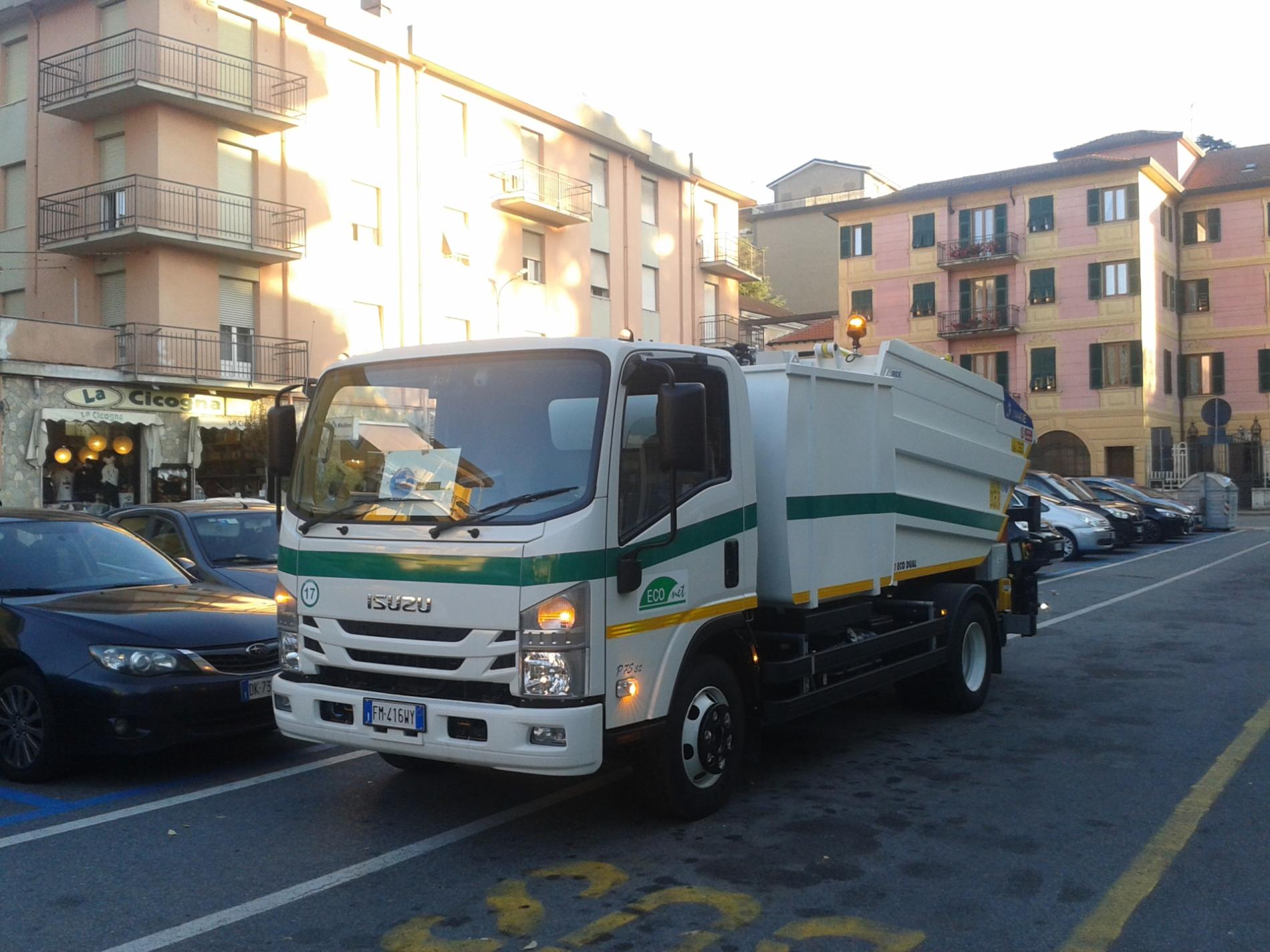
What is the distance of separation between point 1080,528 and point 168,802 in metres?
20.3

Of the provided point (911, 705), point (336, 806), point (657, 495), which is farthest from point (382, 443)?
point (911, 705)

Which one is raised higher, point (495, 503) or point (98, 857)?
point (495, 503)

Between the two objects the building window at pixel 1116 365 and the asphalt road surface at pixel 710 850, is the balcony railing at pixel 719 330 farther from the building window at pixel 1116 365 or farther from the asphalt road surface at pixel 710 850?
the asphalt road surface at pixel 710 850

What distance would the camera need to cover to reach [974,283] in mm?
50312

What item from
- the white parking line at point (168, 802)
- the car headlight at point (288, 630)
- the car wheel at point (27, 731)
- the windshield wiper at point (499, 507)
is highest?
the windshield wiper at point (499, 507)

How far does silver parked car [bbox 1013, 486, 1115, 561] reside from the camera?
23219 mm

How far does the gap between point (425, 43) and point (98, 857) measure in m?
28.4

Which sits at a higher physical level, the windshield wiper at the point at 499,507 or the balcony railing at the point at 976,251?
the balcony railing at the point at 976,251

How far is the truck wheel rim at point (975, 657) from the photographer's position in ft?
28.6

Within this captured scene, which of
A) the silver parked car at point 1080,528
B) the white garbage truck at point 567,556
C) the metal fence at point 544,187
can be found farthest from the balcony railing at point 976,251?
the white garbage truck at point 567,556

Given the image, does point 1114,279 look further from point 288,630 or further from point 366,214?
point 288,630

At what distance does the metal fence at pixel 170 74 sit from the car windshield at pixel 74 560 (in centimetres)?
1972

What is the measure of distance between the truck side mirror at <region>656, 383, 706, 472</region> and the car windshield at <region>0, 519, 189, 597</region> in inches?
171

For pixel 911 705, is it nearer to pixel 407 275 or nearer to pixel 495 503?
pixel 495 503
